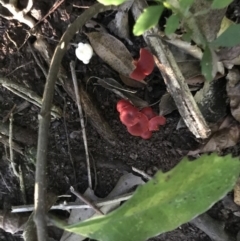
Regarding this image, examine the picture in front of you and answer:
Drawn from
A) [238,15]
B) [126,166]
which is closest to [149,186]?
[126,166]

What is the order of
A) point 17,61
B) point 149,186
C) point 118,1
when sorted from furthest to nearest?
point 17,61
point 149,186
point 118,1

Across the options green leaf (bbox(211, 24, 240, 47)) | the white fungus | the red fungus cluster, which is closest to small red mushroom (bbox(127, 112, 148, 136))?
the red fungus cluster

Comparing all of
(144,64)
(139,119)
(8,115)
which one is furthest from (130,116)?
(8,115)

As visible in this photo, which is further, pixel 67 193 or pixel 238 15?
pixel 67 193

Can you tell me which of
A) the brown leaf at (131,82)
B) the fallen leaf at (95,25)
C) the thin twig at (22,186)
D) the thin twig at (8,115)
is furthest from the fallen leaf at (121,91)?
the thin twig at (22,186)

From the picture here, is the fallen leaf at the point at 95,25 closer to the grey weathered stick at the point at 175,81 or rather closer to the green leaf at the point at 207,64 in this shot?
the grey weathered stick at the point at 175,81

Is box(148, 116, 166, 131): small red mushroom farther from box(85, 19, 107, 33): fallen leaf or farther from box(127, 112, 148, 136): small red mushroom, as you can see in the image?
box(85, 19, 107, 33): fallen leaf

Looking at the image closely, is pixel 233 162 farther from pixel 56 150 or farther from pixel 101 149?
pixel 56 150
